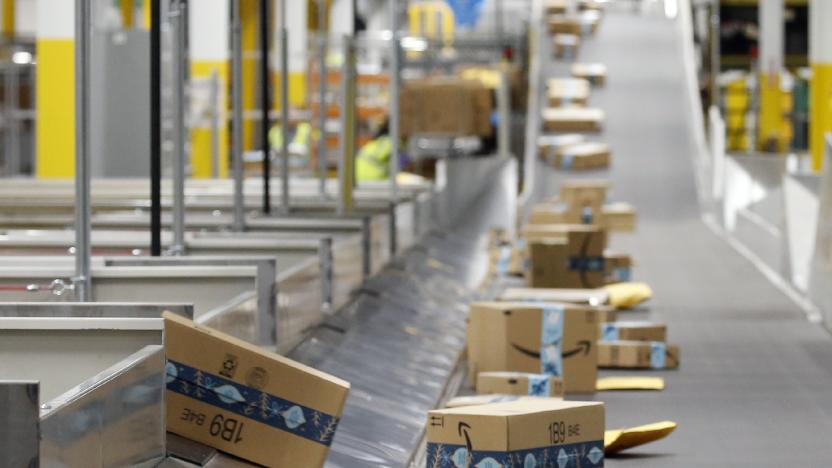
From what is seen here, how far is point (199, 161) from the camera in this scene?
19.8 m

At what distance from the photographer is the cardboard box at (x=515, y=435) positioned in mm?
4184

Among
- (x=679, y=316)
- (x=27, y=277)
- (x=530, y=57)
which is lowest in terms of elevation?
(x=679, y=316)

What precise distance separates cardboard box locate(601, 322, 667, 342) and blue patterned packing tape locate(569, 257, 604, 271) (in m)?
2.05

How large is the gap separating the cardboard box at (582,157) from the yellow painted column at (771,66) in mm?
7446

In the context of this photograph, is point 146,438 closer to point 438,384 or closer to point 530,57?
point 438,384

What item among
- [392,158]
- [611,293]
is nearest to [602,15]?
[392,158]

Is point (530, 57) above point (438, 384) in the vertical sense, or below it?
above

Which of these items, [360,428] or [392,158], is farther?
[392,158]

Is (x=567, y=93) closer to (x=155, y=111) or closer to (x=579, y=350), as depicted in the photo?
(x=579, y=350)

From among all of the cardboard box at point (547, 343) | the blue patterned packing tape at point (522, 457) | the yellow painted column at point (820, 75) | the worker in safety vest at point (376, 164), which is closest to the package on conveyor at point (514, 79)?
the worker in safety vest at point (376, 164)

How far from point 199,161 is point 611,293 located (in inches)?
435

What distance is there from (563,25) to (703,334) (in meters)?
15.6

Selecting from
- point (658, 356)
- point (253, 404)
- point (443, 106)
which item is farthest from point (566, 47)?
point (253, 404)

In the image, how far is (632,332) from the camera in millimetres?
7543
